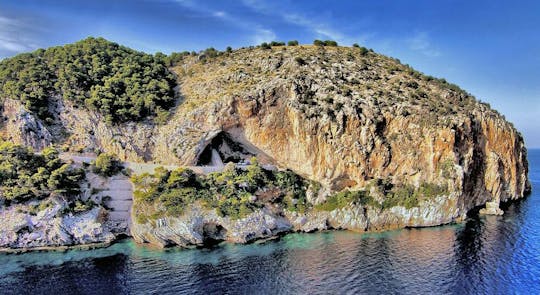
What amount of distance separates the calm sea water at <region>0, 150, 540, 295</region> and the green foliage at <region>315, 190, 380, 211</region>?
3.96 meters

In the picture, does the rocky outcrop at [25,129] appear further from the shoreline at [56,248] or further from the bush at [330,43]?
the bush at [330,43]

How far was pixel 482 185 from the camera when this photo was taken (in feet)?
191

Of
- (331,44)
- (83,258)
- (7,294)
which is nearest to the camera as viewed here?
(7,294)

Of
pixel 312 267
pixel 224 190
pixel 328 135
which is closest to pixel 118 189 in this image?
pixel 224 190

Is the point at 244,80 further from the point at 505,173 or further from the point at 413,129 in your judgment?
the point at 505,173

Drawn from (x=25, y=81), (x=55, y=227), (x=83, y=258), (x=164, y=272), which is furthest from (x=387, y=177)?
(x=25, y=81)

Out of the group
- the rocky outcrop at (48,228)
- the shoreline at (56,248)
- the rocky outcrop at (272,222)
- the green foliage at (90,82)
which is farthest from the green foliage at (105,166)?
the green foliage at (90,82)

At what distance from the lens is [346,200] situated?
5028 cm

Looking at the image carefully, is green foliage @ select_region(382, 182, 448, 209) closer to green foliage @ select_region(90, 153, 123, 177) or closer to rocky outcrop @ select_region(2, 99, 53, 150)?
green foliage @ select_region(90, 153, 123, 177)

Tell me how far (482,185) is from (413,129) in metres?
15.8

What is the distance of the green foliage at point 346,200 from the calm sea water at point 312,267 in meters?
3.96

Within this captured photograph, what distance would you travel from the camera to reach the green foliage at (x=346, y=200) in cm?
4997

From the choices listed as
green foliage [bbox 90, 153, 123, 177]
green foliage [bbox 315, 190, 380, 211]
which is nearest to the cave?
green foliage [bbox 315, 190, 380, 211]

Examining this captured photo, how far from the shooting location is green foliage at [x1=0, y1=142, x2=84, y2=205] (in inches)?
1778
